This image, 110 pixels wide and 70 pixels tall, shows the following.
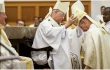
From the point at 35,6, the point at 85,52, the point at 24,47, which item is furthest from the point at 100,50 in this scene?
the point at 35,6

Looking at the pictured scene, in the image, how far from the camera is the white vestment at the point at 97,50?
4965mm

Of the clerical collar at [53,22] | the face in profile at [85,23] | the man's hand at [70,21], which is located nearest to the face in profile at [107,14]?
the face in profile at [85,23]

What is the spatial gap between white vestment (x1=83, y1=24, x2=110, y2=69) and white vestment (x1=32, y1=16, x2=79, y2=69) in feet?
1.07

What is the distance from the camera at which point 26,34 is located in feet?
17.7

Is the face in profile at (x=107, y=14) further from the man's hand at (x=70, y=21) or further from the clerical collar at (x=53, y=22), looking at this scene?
the clerical collar at (x=53, y=22)

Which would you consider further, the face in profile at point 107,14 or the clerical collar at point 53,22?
the face in profile at point 107,14

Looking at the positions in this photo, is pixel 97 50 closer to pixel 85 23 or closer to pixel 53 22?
pixel 85 23

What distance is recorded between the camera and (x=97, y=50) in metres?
4.95

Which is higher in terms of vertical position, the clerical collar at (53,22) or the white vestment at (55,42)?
the clerical collar at (53,22)

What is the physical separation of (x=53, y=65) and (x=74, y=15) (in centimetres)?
83

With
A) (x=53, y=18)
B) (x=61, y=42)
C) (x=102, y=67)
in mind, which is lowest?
(x=102, y=67)

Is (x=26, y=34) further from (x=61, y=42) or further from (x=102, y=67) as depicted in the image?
(x=102, y=67)

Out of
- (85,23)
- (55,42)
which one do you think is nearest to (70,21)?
(85,23)

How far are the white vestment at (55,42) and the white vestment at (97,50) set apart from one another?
327 mm
